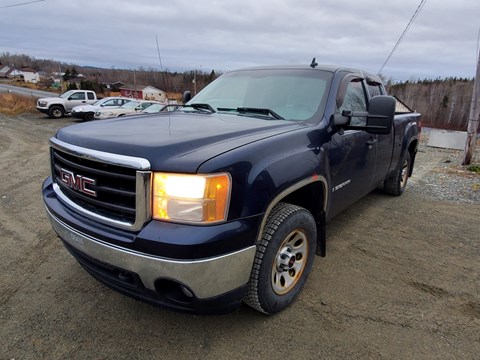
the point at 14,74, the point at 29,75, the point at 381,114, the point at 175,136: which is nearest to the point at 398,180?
the point at 381,114

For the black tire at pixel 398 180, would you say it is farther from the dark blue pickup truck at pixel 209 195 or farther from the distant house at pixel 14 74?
the distant house at pixel 14 74

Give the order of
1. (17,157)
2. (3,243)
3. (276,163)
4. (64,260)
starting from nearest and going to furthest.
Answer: (276,163), (64,260), (3,243), (17,157)

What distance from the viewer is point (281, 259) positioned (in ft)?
8.30

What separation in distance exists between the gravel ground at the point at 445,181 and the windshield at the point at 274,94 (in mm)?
4032

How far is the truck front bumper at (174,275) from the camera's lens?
6.17 feet

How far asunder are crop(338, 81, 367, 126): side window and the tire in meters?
1.23

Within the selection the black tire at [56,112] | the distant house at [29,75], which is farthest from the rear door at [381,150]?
the distant house at [29,75]

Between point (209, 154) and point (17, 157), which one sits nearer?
point (209, 154)

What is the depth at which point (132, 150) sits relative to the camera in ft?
6.47

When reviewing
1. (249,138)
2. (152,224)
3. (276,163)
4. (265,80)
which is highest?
(265,80)

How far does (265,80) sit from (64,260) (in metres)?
2.70

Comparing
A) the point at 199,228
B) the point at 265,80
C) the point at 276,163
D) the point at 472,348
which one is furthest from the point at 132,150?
the point at 472,348

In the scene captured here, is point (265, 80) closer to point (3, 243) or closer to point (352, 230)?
point (352, 230)

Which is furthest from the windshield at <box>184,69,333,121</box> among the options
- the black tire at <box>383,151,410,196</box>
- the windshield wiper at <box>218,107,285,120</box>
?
the black tire at <box>383,151,410,196</box>
